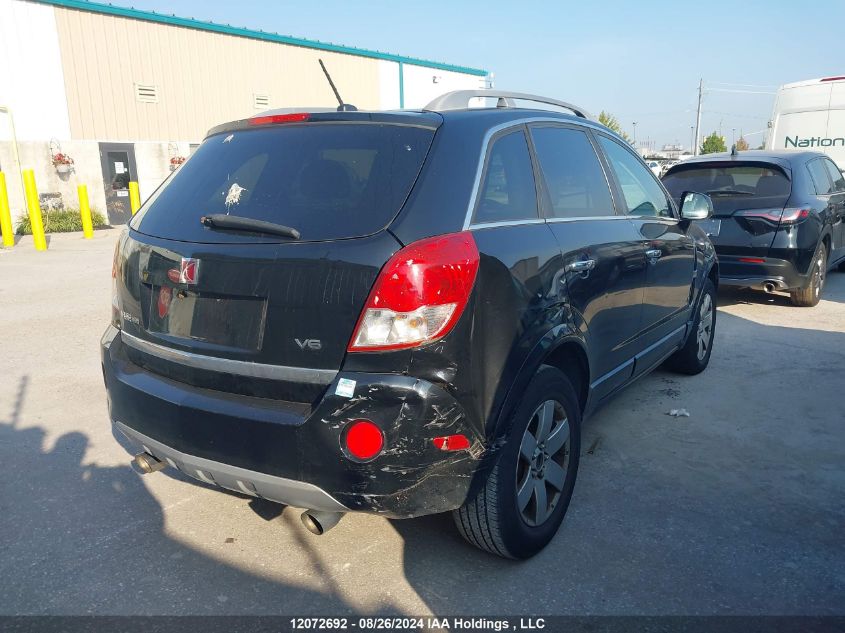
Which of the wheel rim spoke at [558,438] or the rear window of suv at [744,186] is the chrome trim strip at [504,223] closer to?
the wheel rim spoke at [558,438]

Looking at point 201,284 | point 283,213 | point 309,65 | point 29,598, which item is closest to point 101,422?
point 29,598

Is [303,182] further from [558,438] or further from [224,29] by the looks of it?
[224,29]

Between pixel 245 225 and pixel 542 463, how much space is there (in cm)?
151

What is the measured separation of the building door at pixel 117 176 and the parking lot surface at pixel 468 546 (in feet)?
51.9

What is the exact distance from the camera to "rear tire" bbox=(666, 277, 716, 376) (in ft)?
16.7

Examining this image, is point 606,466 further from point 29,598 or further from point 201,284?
point 29,598

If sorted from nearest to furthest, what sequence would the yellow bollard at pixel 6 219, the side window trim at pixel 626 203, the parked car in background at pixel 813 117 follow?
the side window trim at pixel 626 203 → the yellow bollard at pixel 6 219 → the parked car in background at pixel 813 117

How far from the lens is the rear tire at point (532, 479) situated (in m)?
2.57

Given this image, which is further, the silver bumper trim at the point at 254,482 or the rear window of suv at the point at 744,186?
the rear window of suv at the point at 744,186

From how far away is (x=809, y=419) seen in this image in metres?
4.38

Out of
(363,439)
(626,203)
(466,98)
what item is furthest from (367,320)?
(626,203)

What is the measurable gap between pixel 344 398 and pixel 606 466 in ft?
6.51

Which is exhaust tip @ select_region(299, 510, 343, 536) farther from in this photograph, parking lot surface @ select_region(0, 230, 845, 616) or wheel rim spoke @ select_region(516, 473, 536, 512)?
wheel rim spoke @ select_region(516, 473, 536, 512)

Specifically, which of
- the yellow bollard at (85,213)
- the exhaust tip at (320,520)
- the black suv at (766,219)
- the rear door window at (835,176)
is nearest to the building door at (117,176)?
the yellow bollard at (85,213)
